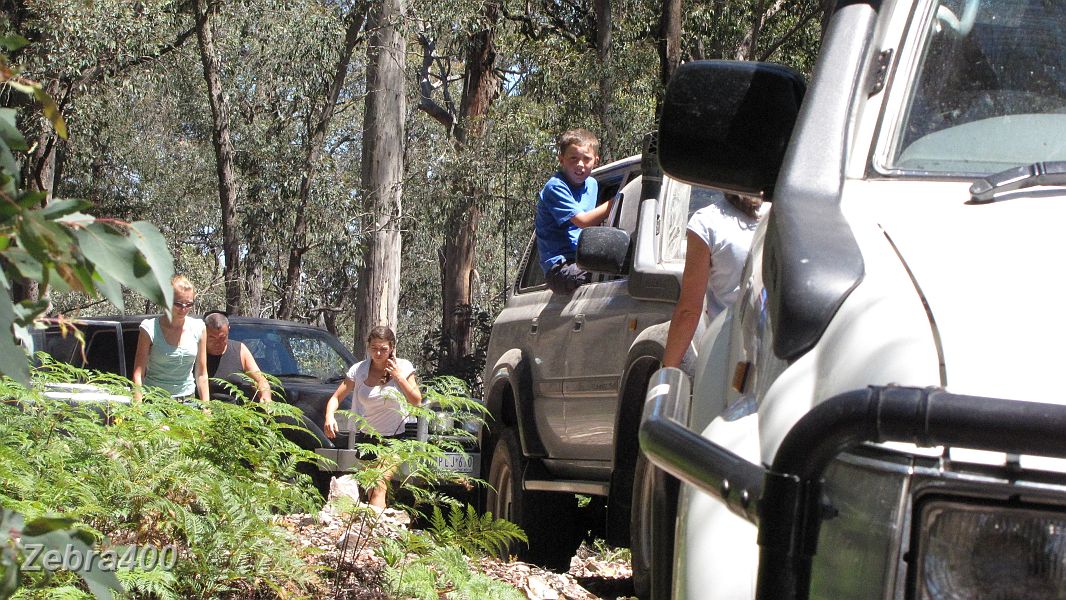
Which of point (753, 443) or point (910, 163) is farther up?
point (910, 163)

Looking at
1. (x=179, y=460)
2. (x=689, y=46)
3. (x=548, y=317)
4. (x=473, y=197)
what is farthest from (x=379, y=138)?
(x=179, y=460)

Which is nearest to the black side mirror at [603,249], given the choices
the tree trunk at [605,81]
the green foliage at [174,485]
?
the green foliage at [174,485]

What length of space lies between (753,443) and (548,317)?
4.86 metres

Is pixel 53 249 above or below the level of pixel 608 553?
above

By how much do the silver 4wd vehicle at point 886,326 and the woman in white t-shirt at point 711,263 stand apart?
1.48 metres

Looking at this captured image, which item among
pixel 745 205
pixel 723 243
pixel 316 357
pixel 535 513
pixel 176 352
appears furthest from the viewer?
pixel 316 357

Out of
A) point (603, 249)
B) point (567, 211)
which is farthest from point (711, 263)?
point (567, 211)

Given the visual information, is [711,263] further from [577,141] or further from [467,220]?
[467,220]

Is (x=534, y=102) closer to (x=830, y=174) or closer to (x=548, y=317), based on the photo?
(x=548, y=317)

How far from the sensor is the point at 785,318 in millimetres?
1746

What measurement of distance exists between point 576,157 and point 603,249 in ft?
4.75

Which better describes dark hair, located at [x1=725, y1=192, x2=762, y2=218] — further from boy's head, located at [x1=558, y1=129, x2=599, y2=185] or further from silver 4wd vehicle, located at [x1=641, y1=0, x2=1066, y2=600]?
boy's head, located at [x1=558, y1=129, x2=599, y2=185]

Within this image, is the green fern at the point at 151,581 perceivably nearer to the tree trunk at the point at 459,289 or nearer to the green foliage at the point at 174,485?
the green foliage at the point at 174,485

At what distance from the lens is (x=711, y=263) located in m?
4.37
